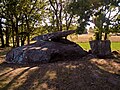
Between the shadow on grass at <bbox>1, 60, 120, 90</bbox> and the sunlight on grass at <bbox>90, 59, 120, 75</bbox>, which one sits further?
the sunlight on grass at <bbox>90, 59, 120, 75</bbox>

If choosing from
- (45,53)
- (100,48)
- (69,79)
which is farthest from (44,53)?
(69,79)

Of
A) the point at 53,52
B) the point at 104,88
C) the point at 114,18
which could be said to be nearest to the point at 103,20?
the point at 114,18

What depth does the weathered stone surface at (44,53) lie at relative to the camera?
54.9 feet

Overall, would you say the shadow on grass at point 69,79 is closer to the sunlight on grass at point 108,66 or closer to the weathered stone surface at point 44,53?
the sunlight on grass at point 108,66

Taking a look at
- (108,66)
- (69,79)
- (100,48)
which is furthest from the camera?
(100,48)

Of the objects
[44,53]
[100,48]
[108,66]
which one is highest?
[100,48]

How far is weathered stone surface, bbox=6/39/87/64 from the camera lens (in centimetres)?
1672

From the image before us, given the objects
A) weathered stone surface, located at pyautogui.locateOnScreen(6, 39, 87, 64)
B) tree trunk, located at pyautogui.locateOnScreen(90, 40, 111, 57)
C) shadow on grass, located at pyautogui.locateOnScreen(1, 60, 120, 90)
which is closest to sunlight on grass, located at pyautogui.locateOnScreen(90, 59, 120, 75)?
shadow on grass, located at pyautogui.locateOnScreen(1, 60, 120, 90)

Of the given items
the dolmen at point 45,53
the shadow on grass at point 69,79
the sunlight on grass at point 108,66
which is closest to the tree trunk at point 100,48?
the dolmen at point 45,53

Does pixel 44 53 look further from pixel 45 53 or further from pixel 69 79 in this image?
pixel 69 79

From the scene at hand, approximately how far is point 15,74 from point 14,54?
500cm

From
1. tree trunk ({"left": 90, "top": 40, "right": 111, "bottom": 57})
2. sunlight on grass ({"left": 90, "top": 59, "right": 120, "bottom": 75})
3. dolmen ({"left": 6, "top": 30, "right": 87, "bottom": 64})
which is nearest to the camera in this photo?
sunlight on grass ({"left": 90, "top": 59, "right": 120, "bottom": 75})

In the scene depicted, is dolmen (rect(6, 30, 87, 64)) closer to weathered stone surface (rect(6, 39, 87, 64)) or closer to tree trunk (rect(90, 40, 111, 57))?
weathered stone surface (rect(6, 39, 87, 64))

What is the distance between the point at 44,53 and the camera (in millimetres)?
16844
